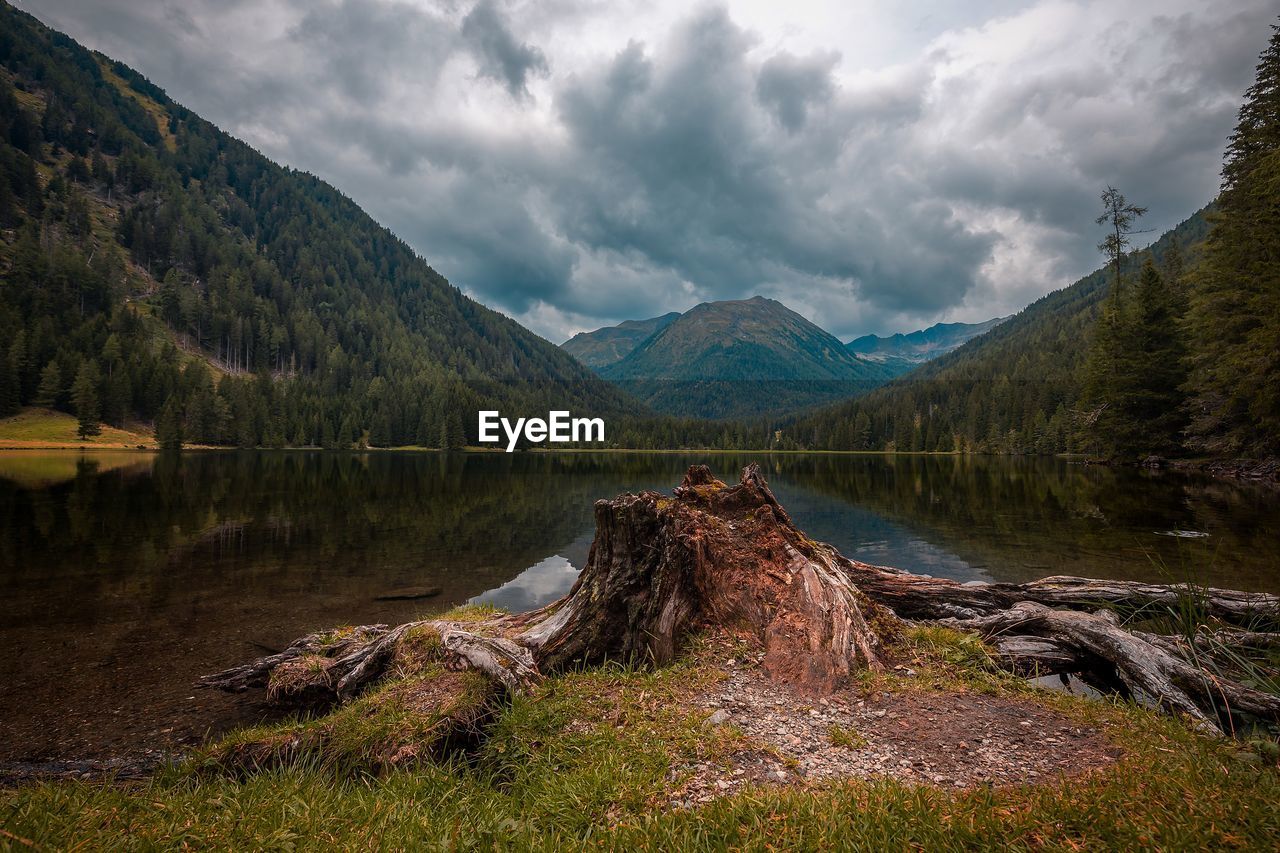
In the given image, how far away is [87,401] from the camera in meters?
102

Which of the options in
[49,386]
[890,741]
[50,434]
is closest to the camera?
[890,741]

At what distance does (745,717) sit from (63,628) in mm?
17656

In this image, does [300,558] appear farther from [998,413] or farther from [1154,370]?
[998,413]

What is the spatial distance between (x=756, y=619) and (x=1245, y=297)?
4746 centimetres

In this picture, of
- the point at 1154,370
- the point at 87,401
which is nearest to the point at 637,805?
the point at 1154,370

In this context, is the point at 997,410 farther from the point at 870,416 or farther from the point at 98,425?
the point at 98,425

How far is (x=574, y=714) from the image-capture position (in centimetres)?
682

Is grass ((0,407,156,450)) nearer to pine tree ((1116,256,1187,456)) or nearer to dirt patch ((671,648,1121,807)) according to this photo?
dirt patch ((671,648,1121,807))

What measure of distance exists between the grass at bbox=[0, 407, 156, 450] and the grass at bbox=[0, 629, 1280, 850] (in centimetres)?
13387

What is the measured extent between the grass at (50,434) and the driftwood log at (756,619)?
13063 centimetres

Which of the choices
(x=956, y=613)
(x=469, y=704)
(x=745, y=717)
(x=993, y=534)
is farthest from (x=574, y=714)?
(x=993, y=534)

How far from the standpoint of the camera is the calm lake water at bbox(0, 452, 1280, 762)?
1040 cm

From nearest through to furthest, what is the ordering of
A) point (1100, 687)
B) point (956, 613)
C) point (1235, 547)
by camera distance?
point (1100, 687), point (956, 613), point (1235, 547)

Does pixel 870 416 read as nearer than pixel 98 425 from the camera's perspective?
No
